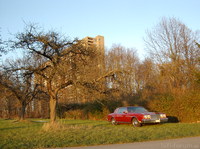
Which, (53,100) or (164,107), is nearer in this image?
(53,100)

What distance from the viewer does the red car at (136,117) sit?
1585 cm

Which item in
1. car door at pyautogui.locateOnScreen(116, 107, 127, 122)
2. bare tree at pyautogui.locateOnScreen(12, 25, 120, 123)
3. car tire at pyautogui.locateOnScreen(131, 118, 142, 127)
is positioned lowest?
car tire at pyautogui.locateOnScreen(131, 118, 142, 127)

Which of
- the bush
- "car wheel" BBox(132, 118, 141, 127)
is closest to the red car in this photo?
"car wheel" BBox(132, 118, 141, 127)

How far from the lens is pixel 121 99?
86.3 ft

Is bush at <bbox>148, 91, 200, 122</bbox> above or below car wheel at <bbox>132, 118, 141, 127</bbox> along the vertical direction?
above

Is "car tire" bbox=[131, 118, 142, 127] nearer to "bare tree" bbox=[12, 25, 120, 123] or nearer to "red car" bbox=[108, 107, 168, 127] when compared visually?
"red car" bbox=[108, 107, 168, 127]

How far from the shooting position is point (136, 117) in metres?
16.3

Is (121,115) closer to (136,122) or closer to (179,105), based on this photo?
(136,122)

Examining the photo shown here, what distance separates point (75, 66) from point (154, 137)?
26.3 feet

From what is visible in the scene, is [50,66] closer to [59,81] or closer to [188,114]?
[59,81]

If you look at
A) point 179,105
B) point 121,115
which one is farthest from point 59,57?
point 179,105

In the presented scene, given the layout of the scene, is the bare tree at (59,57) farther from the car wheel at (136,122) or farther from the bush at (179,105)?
the bush at (179,105)

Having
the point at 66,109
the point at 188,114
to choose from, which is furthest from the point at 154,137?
the point at 66,109

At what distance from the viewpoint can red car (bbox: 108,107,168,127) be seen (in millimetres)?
15852
